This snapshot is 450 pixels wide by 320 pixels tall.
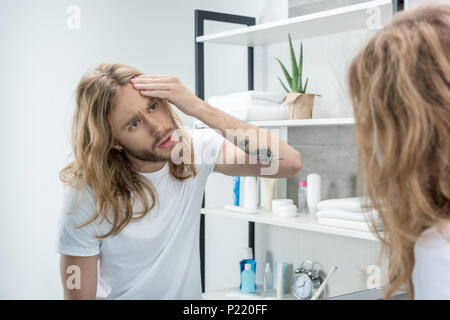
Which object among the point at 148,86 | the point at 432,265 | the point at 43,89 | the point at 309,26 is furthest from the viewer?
the point at 309,26

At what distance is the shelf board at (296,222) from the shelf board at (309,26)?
1.76ft

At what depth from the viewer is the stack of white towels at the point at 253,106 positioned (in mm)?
1432

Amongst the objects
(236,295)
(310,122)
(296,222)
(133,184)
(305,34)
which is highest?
(305,34)

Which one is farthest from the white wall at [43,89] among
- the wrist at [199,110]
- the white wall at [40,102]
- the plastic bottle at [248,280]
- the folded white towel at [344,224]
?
A: the plastic bottle at [248,280]

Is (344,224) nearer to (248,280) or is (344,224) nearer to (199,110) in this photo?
(248,280)

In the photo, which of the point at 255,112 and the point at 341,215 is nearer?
the point at 341,215

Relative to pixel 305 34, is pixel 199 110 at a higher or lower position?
lower

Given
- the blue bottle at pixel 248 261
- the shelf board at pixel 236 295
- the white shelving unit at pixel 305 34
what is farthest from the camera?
the blue bottle at pixel 248 261

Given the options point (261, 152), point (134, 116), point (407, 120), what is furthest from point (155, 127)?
point (407, 120)

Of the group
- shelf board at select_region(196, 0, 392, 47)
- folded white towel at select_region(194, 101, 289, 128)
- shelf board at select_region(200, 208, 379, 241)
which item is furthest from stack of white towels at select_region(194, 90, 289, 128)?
shelf board at select_region(200, 208, 379, 241)

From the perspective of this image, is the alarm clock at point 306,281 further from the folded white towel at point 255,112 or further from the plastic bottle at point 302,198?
the folded white towel at point 255,112

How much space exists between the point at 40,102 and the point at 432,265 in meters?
0.86

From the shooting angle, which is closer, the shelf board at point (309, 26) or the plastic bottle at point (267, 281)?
the shelf board at point (309, 26)

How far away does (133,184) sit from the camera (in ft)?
2.87
